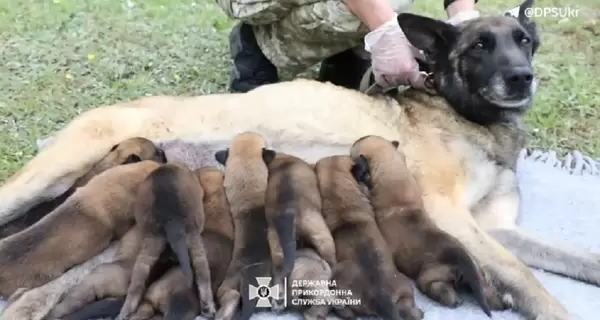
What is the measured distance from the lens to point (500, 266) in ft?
8.90

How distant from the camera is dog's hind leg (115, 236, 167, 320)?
2240 mm

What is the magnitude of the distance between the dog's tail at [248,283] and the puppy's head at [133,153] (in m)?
0.81

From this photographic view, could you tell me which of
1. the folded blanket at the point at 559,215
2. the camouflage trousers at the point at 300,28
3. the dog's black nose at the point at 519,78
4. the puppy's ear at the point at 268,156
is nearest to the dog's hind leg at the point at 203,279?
the folded blanket at the point at 559,215

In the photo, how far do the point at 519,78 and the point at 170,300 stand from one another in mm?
1609

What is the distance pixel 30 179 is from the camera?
9.68 feet

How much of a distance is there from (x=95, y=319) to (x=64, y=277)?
18cm

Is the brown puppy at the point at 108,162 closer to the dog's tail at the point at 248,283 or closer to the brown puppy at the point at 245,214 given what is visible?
the brown puppy at the point at 245,214

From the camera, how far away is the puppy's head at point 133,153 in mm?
2969

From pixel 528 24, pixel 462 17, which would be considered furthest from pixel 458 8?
pixel 528 24

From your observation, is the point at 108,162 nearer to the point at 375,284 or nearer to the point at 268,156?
the point at 268,156

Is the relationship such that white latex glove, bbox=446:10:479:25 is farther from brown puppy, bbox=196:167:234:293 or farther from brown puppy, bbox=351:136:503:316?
brown puppy, bbox=196:167:234:293

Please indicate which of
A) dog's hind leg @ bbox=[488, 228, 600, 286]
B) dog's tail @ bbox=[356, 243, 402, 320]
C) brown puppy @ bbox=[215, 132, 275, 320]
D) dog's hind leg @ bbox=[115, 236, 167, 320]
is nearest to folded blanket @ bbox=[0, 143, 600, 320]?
dog's hind leg @ bbox=[488, 228, 600, 286]

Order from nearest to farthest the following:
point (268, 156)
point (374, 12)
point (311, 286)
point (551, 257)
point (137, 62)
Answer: point (311, 286) < point (268, 156) < point (551, 257) < point (374, 12) < point (137, 62)

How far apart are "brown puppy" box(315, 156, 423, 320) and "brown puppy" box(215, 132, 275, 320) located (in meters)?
0.22
